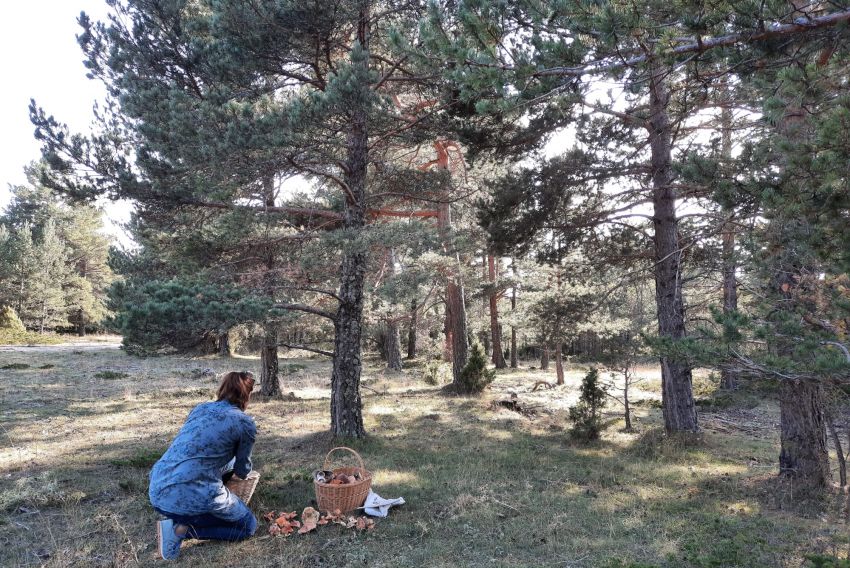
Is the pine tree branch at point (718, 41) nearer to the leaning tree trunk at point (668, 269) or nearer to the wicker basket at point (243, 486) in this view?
the wicker basket at point (243, 486)

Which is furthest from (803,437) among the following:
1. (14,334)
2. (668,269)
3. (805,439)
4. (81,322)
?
(81,322)

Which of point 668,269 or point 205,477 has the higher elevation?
point 668,269

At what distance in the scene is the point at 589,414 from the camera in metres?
8.84

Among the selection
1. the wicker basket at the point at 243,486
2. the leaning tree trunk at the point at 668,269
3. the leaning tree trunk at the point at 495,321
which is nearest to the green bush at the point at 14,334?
the leaning tree trunk at the point at 495,321

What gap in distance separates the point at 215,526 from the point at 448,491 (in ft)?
8.49

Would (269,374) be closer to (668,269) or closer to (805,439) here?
(668,269)

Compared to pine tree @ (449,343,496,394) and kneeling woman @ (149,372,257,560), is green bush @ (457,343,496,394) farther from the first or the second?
kneeling woman @ (149,372,257,560)

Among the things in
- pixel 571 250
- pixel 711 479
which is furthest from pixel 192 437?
pixel 571 250

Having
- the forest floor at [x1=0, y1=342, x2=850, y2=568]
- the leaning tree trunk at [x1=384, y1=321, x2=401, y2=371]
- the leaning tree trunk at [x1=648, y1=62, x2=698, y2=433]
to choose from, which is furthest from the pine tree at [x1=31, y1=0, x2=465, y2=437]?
the leaning tree trunk at [x1=384, y1=321, x2=401, y2=371]

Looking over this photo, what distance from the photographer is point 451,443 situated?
8234mm

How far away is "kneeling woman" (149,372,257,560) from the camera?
151 inches

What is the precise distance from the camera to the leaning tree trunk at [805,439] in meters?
5.78

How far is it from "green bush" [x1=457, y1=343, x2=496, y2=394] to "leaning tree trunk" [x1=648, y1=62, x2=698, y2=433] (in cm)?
587

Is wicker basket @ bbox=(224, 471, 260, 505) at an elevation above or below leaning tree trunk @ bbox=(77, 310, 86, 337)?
below
